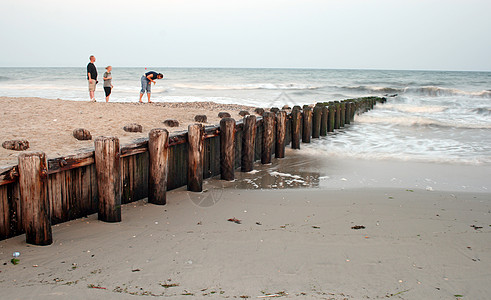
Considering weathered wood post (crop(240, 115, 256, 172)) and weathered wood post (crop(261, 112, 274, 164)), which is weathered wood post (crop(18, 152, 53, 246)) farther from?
weathered wood post (crop(261, 112, 274, 164))

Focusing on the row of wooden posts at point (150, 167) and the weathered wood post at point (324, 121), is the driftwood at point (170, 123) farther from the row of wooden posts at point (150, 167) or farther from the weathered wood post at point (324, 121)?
the weathered wood post at point (324, 121)

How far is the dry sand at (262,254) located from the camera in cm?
306

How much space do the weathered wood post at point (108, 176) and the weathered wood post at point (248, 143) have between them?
9.98ft

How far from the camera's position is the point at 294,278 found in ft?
10.7

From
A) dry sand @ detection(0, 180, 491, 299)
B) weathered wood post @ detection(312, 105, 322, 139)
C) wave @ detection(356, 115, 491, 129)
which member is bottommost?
dry sand @ detection(0, 180, 491, 299)

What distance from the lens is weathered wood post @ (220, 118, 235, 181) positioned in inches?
247

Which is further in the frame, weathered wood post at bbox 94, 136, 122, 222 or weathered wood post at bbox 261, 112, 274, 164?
weathered wood post at bbox 261, 112, 274, 164

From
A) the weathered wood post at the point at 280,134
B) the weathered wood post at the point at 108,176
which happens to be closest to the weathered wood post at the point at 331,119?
the weathered wood post at the point at 280,134

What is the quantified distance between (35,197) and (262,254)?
6.53 ft

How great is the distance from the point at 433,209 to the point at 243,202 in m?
2.36

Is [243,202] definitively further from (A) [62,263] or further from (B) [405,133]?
(B) [405,133]

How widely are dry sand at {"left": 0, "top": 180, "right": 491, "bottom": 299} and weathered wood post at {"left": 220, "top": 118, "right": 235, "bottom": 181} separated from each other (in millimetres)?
1126

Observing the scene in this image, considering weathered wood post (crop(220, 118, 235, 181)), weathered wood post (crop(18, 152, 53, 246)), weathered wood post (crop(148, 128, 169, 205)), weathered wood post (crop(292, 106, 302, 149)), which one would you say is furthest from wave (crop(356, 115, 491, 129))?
weathered wood post (crop(18, 152, 53, 246))

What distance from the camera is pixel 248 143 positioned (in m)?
7.03
